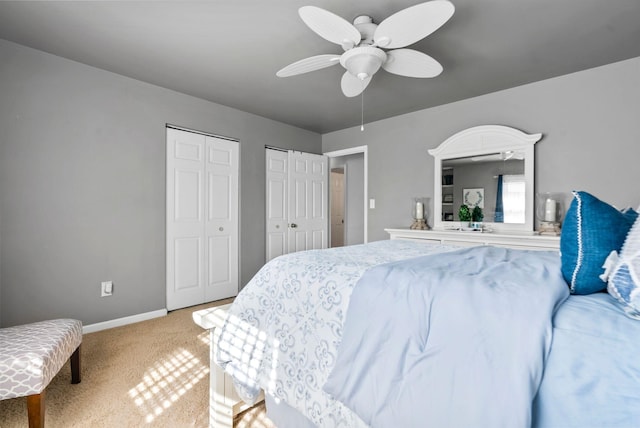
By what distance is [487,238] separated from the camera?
120 inches

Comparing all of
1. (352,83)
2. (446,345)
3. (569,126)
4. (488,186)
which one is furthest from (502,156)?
(446,345)

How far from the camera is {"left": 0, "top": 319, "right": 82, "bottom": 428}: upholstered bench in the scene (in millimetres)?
1380

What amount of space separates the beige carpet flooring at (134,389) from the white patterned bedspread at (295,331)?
0.47 meters

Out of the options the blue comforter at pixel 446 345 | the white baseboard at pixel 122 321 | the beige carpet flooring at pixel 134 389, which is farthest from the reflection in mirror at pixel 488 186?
the white baseboard at pixel 122 321

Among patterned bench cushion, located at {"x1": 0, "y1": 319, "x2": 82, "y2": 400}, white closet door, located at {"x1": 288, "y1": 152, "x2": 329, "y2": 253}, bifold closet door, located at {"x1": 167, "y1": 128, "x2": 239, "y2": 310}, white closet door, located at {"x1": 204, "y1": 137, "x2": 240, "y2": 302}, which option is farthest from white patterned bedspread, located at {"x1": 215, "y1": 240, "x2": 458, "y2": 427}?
white closet door, located at {"x1": 288, "y1": 152, "x2": 329, "y2": 253}

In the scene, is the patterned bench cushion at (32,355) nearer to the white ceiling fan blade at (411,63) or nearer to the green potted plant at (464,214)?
the white ceiling fan blade at (411,63)

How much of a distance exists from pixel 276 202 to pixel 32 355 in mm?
3093

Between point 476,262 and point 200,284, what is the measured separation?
306 cm

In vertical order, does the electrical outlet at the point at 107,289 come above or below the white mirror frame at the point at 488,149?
below

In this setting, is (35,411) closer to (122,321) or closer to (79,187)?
(122,321)

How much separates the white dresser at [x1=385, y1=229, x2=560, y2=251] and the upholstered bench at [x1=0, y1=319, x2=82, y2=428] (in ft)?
10.4

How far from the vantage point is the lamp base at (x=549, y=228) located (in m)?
2.79

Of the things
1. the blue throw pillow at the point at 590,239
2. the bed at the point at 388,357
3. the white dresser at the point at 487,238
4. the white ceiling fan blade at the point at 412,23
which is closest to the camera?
the bed at the point at 388,357

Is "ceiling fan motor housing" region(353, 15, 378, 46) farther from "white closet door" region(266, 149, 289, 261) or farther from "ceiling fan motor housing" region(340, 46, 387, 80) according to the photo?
"white closet door" region(266, 149, 289, 261)
